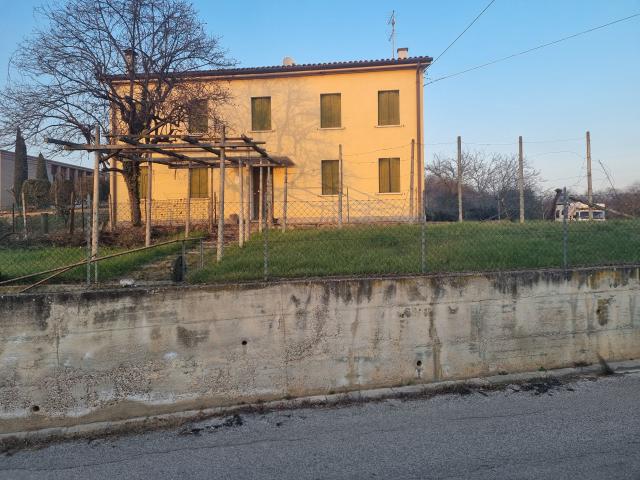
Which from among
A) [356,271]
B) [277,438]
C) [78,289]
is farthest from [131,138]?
[277,438]

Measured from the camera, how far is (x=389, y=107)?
61.5ft

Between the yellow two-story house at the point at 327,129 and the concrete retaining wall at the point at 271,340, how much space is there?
1199 cm

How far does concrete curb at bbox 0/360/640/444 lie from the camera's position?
17.9ft

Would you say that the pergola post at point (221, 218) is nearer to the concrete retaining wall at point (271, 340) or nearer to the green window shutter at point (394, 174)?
the concrete retaining wall at point (271, 340)

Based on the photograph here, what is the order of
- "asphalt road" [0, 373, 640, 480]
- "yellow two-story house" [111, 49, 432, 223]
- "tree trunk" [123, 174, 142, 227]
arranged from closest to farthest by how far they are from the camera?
"asphalt road" [0, 373, 640, 480]
"tree trunk" [123, 174, 142, 227]
"yellow two-story house" [111, 49, 432, 223]

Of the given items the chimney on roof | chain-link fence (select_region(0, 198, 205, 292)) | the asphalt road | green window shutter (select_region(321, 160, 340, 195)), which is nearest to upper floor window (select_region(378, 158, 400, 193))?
green window shutter (select_region(321, 160, 340, 195))

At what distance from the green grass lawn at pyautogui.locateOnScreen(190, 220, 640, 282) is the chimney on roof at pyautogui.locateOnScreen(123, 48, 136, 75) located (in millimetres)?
6929

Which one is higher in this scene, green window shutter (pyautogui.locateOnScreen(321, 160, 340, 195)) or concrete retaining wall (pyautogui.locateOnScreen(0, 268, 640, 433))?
green window shutter (pyautogui.locateOnScreen(321, 160, 340, 195))

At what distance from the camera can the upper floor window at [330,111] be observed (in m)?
19.0

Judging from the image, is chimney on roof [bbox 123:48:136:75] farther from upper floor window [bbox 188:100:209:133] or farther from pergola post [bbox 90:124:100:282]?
pergola post [bbox 90:124:100:282]

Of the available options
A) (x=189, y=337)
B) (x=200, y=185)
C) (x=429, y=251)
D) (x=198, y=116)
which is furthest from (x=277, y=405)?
(x=200, y=185)

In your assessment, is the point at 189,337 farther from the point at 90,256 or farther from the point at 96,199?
the point at 96,199

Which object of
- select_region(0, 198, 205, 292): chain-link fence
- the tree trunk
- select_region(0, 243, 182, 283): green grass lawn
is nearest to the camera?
select_region(0, 198, 205, 292): chain-link fence

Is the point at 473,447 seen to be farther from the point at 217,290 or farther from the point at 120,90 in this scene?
the point at 120,90
